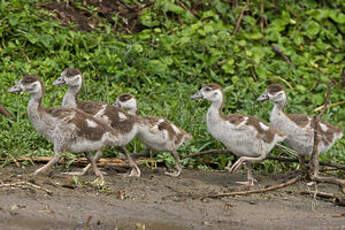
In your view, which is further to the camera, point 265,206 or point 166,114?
point 166,114

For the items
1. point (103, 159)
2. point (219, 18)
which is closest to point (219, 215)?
point (103, 159)

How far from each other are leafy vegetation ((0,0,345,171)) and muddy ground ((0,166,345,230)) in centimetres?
130

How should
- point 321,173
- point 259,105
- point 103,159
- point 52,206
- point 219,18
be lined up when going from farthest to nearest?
point 219,18, point 259,105, point 321,173, point 103,159, point 52,206

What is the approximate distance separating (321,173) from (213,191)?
2.18 m

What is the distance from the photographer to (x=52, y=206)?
6.40 meters

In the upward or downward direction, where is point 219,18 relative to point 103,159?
upward

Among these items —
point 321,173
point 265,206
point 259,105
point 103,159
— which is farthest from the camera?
point 259,105

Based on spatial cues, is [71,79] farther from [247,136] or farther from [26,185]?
[247,136]

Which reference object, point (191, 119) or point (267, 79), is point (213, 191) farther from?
point (267, 79)

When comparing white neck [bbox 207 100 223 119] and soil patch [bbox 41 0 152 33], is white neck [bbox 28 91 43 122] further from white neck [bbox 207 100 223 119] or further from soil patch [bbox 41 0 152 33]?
soil patch [bbox 41 0 152 33]

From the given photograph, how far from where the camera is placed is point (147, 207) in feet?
22.2

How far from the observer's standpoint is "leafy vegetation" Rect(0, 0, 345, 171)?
10.1 meters

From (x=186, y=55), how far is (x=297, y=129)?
374 cm

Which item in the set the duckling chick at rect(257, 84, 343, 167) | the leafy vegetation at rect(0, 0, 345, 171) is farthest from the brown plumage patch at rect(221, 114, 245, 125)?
the leafy vegetation at rect(0, 0, 345, 171)
